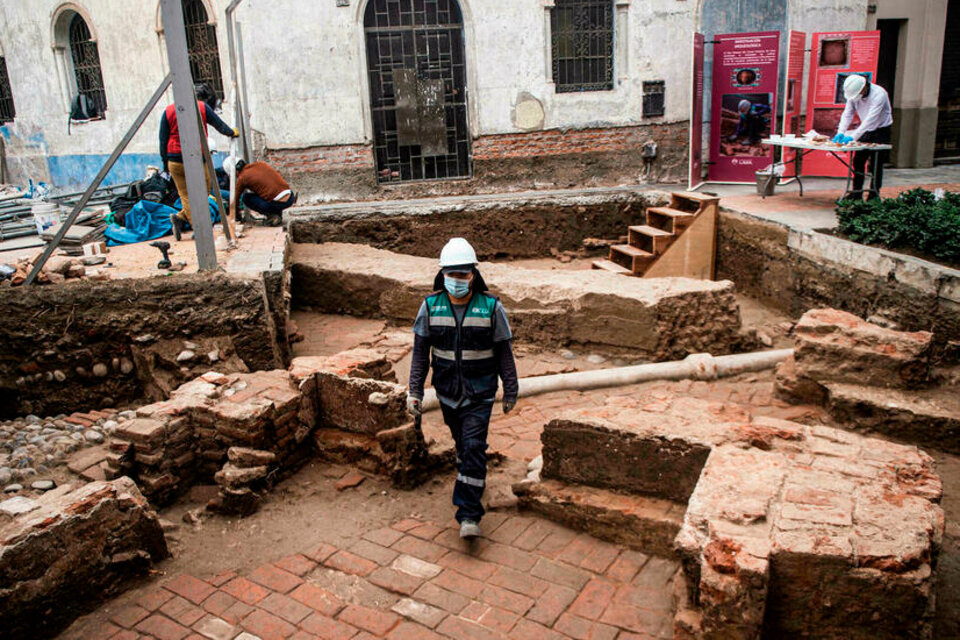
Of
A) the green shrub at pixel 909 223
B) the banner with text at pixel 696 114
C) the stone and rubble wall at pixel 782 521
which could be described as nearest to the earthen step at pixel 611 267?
the green shrub at pixel 909 223

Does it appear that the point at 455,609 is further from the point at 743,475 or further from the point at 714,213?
the point at 714,213

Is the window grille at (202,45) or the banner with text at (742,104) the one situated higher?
the window grille at (202,45)

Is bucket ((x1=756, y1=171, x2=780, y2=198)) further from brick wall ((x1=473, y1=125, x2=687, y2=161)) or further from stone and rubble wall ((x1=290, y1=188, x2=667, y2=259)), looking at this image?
brick wall ((x1=473, y1=125, x2=687, y2=161))

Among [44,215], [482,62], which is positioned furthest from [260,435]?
[482,62]

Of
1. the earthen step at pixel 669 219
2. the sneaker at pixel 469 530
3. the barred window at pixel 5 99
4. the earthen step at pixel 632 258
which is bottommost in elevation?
the sneaker at pixel 469 530

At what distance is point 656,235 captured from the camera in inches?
427

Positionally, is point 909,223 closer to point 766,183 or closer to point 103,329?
point 766,183

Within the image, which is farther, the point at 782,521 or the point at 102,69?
the point at 102,69

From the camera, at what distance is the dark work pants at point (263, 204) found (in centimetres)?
1109

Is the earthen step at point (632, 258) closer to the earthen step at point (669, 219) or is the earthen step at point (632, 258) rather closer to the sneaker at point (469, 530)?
the earthen step at point (669, 219)

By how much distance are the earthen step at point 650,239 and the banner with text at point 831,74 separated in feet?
15.6

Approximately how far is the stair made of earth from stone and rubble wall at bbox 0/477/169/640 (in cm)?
767

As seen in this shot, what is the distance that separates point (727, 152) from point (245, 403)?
11054 millimetres

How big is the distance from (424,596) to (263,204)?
8.15 meters
